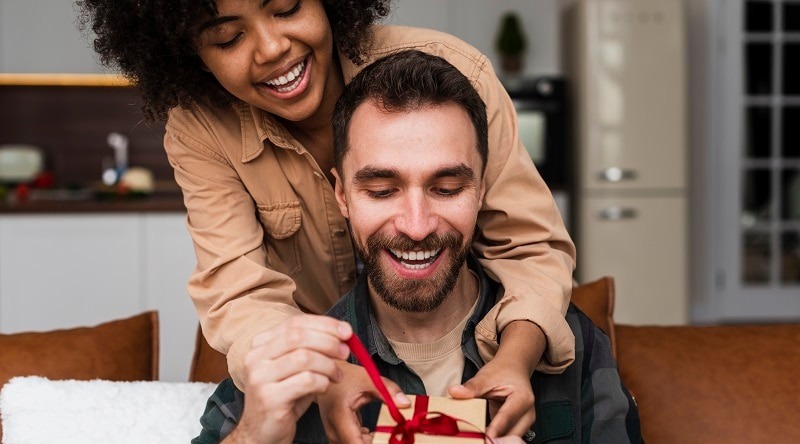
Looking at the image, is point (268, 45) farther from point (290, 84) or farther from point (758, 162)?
point (758, 162)

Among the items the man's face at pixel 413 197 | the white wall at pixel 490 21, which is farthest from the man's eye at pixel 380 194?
the white wall at pixel 490 21

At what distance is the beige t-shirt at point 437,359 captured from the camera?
1.55 meters

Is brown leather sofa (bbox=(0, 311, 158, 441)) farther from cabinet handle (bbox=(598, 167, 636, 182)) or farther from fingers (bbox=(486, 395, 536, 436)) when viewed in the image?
cabinet handle (bbox=(598, 167, 636, 182))

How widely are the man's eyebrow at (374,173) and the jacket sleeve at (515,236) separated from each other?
10.3 inches

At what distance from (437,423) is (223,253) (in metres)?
0.60

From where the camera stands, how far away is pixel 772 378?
5.75 ft

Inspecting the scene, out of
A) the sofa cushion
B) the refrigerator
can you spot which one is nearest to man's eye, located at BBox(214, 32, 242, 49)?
the sofa cushion

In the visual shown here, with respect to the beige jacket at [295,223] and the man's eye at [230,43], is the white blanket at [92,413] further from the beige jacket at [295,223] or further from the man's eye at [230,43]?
the man's eye at [230,43]

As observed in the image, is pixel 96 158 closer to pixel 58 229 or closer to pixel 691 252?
pixel 58 229

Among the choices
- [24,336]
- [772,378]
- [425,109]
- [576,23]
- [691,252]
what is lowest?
[691,252]

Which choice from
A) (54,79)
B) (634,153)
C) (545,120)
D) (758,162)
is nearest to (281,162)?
(545,120)

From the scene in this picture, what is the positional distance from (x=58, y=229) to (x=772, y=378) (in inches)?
125

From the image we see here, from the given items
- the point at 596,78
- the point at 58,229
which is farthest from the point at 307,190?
the point at 596,78

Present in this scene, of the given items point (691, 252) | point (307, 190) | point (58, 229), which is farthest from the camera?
point (691, 252)
